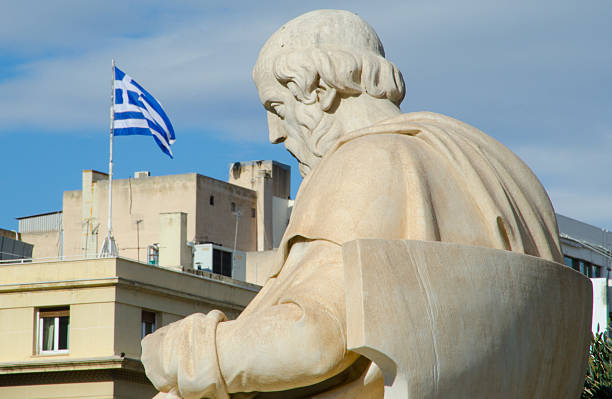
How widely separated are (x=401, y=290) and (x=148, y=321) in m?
41.0

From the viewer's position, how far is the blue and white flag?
47875 millimetres

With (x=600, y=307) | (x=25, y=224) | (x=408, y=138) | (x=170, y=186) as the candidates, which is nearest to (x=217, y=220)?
(x=170, y=186)

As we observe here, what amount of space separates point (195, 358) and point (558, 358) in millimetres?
971

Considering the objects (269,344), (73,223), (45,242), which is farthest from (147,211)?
(269,344)

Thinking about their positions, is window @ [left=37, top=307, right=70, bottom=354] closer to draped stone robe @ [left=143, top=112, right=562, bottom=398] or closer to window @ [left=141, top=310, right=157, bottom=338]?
window @ [left=141, top=310, right=157, bottom=338]

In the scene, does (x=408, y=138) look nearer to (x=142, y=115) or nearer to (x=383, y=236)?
(x=383, y=236)

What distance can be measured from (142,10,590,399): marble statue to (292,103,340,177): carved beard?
0.81 ft

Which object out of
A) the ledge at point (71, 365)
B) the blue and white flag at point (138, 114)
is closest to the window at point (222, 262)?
the blue and white flag at point (138, 114)

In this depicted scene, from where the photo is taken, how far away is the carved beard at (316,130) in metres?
4.16

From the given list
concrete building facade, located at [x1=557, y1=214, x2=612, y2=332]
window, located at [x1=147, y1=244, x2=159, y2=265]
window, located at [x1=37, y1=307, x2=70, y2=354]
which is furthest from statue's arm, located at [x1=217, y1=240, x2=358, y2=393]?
window, located at [x1=147, y1=244, x2=159, y2=265]

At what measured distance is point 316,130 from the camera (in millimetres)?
4184

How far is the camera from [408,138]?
3812 millimetres

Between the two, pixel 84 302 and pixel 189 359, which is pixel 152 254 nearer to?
pixel 84 302

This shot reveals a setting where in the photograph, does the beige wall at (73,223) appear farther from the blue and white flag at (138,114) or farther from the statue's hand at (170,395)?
the statue's hand at (170,395)
